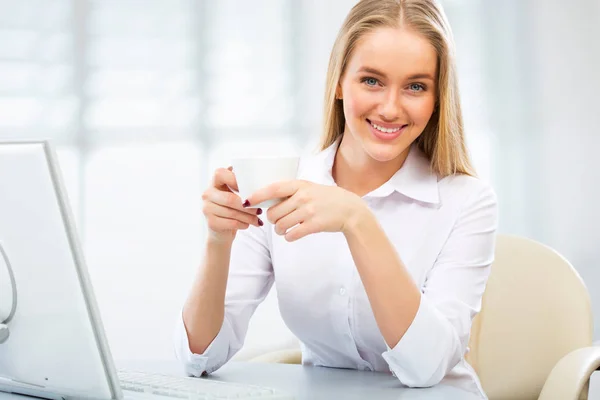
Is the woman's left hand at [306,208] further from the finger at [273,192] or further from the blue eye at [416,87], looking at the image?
the blue eye at [416,87]

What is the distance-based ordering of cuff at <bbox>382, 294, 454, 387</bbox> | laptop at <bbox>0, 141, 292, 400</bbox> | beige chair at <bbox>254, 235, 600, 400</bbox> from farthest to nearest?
beige chair at <bbox>254, 235, 600, 400</bbox> → cuff at <bbox>382, 294, 454, 387</bbox> → laptop at <bbox>0, 141, 292, 400</bbox>

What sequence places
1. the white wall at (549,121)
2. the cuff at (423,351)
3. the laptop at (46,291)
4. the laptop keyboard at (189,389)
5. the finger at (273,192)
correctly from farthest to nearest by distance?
1. the white wall at (549,121)
2. the cuff at (423,351)
3. the finger at (273,192)
4. the laptop keyboard at (189,389)
5. the laptop at (46,291)

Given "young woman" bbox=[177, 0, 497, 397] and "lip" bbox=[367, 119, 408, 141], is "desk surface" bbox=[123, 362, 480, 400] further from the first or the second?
"lip" bbox=[367, 119, 408, 141]

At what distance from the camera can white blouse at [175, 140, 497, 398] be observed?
1.45m

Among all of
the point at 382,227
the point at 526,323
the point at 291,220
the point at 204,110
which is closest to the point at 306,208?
the point at 291,220

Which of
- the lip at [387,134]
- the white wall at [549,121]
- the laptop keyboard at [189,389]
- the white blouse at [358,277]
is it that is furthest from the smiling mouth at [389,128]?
the white wall at [549,121]

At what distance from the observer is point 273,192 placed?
→ 1.12 m

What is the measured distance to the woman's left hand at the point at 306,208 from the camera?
1.13 metres

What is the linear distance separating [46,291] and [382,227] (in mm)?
661

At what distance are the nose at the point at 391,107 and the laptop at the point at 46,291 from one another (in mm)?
643

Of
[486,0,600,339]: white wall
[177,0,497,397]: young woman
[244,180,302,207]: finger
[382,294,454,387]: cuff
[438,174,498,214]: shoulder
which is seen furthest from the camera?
[486,0,600,339]: white wall

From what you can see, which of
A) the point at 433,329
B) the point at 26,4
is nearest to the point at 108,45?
the point at 26,4

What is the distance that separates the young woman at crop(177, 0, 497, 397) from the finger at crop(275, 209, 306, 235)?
5.2 inches

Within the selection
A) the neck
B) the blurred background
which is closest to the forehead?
the neck
